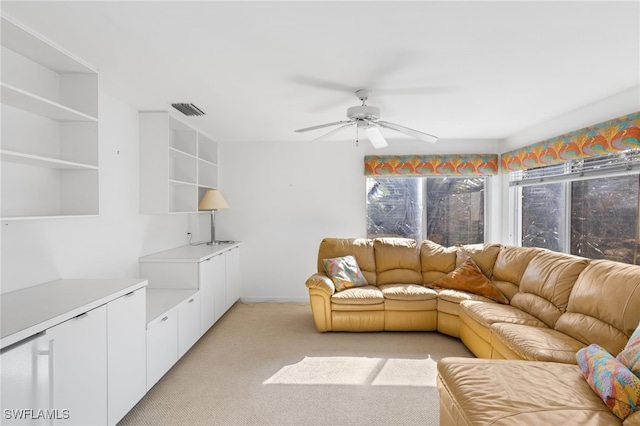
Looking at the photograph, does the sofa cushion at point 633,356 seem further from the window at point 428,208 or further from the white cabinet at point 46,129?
the white cabinet at point 46,129

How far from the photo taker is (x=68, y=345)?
4.99 feet

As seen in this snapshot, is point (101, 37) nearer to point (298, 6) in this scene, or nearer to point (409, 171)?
point (298, 6)

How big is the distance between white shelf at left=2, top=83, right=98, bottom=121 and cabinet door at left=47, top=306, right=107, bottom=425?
1.18 metres

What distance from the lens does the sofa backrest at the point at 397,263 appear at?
388 centimetres

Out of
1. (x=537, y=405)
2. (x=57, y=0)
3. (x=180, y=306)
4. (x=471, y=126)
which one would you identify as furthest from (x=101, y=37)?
(x=471, y=126)

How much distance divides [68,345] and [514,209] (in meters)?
4.84

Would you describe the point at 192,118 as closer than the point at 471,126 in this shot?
Yes

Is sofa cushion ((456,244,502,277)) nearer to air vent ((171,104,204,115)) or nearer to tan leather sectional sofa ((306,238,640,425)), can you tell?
tan leather sectional sofa ((306,238,640,425))

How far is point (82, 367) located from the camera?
1.61 metres

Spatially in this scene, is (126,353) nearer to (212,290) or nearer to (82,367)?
(82,367)

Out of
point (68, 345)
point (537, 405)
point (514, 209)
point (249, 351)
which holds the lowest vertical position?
point (249, 351)

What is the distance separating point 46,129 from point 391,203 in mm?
3873

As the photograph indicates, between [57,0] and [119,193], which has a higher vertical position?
[57,0]

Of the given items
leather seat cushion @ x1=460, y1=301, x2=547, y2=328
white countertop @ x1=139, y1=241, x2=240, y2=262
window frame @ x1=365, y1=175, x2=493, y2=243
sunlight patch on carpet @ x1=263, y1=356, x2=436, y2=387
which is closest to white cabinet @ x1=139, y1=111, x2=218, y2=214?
white countertop @ x1=139, y1=241, x2=240, y2=262
